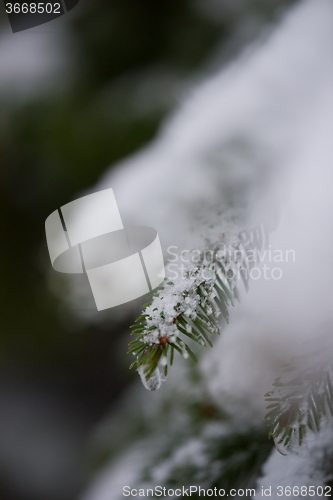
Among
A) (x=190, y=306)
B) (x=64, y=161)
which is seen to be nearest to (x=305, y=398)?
(x=190, y=306)

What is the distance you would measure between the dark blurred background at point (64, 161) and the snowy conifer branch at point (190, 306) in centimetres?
20

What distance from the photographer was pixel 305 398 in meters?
0.12

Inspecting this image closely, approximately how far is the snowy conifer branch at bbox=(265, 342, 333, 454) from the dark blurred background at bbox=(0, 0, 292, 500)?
0.68ft

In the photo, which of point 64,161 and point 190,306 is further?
point 64,161

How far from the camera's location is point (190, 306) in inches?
4.5

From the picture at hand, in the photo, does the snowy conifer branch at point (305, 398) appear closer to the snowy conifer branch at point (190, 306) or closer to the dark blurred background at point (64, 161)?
the snowy conifer branch at point (190, 306)

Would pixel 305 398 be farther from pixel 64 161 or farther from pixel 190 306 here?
pixel 64 161

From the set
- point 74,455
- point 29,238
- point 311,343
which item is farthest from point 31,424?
point 311,343

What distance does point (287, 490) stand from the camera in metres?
→ 0.17

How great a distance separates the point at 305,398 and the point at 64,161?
286 millimetres

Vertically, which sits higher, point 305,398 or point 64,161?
point 64,161

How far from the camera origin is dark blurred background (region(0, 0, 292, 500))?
0.98 ft

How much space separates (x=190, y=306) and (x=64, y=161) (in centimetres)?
25

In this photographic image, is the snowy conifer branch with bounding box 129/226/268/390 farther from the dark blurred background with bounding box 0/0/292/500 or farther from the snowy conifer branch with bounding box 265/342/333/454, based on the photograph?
the dark blurred background with bounding box 0/0/292/500
